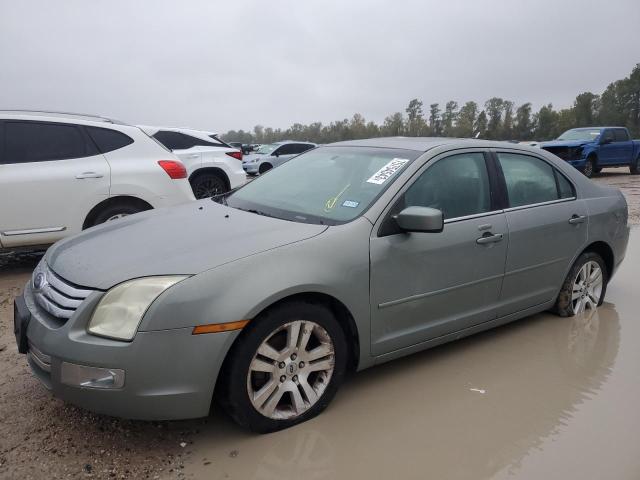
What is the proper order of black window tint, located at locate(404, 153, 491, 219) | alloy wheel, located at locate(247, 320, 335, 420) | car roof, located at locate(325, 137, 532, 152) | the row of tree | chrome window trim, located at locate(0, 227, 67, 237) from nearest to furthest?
alloy wheel, located at locate(247, 320, 335, 420) < black window tint, located at locate(404, 153, 491, 219) < car roof, located at locate(325, 137, 532, 152) < chrome window trim, located at locate(0, 227, 67, 237) < the row of tree

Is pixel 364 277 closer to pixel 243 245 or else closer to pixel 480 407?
pixel 243 245

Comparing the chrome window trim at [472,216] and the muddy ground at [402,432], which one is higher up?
the chrome window trim at [472,216]

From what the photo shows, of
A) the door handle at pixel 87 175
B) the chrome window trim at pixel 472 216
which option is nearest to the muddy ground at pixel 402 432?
the chrome window trim at pixel 472 216

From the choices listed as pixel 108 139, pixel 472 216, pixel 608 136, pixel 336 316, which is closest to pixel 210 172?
pixel 108 139

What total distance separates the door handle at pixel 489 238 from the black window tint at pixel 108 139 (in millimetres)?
4031

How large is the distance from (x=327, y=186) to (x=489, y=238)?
1124 mm

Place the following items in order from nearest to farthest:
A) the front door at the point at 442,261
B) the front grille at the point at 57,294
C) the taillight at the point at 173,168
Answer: the front grille at the point at 57,294 → the front door at the point at 442,261 → the taillight at the point at 173,168

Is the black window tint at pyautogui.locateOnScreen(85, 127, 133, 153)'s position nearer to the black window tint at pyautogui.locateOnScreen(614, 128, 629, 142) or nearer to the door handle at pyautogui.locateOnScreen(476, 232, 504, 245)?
the door handle at pyautogui.locateOnScreen(476, 232, 504, 245)

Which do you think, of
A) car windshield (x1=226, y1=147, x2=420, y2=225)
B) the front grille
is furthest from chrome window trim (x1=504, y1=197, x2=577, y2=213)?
the front grille

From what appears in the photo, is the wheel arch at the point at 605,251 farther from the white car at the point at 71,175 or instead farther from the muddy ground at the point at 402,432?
the white car at the point at 71,175

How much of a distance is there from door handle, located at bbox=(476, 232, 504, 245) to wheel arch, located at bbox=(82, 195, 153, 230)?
145 inches

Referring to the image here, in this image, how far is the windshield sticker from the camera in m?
3.14

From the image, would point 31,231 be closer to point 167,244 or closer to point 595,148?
point 167,244

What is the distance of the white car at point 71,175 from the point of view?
492cm
